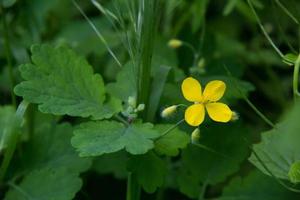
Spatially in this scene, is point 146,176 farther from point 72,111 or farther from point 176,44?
point 176,44

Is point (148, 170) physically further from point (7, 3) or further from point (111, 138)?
point (7, 3)

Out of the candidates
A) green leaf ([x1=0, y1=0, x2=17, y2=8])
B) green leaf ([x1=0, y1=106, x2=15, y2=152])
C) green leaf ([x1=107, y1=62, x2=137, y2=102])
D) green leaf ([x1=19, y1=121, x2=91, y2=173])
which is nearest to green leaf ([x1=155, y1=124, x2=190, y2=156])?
green leaf ([x1=107, y1=62, x2=137, y2=102])

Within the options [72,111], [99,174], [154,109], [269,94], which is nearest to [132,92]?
[154,109]

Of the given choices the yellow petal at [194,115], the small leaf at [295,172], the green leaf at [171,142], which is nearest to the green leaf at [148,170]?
the green leaf at [171,142]

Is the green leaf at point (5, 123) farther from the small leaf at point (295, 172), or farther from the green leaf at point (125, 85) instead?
the small leaf at point (295, 172)

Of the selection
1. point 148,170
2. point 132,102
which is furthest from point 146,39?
point 148,170

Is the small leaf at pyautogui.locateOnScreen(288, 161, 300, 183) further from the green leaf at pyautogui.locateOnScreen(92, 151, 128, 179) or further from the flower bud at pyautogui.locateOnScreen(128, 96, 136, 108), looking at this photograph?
the green leaf at pyautogui.locateOnScreen(92, 151, 128, 179)
